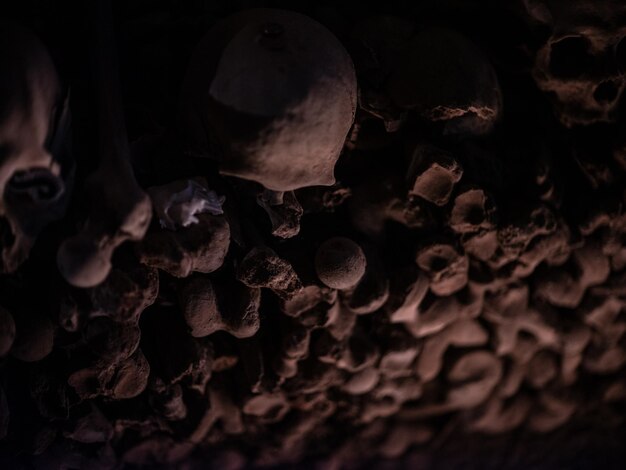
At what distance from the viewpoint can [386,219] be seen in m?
1.03

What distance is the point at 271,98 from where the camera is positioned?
2.37 ft

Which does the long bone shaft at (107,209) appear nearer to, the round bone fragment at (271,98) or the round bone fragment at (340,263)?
the round bone fragment at (271,98)

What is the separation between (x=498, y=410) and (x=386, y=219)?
0.65 m

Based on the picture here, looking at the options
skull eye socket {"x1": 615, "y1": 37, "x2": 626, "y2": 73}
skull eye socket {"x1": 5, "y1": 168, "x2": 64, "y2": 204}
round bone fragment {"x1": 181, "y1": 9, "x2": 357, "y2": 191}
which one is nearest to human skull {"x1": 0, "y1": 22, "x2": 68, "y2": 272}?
skull eye socket {"x1": 5, "y1": 168, "x2": 64, "y2": 204}

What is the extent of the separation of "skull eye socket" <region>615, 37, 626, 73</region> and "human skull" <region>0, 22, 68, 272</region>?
85 cm

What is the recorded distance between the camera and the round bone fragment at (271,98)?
0.73 metres

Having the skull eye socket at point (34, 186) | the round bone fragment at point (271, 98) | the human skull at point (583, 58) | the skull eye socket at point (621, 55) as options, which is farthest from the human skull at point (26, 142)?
the skull eye socket at point (621, 55)

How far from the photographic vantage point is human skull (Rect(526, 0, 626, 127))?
91 cm

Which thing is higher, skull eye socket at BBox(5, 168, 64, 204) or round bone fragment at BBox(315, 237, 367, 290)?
skull eye socket at BBox(5, 168, 64, 204)

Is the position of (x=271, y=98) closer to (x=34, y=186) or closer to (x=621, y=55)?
(x=34, y=186)

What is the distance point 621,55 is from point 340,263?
0.59 m

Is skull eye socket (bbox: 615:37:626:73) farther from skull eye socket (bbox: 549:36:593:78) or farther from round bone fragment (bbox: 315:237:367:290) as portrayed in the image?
round bone fragment (bbox: 315:237:367:290)

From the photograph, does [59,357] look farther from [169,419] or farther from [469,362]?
[469,362]

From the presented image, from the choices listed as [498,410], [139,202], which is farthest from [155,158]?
[498,410]
